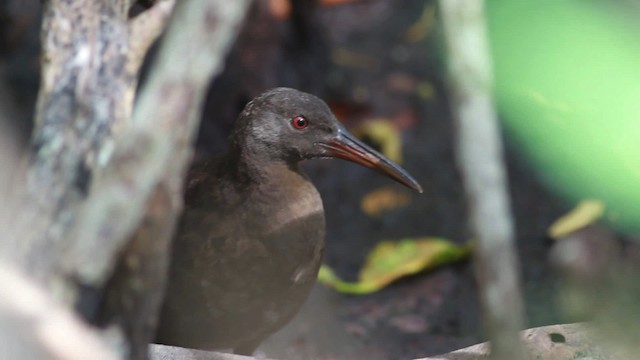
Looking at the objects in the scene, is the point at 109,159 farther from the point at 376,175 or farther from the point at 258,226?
the point at 376,175

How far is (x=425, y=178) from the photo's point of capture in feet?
24.2

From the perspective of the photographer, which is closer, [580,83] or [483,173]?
[483,173]

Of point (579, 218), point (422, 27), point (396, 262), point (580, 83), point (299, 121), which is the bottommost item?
point (396, 262)

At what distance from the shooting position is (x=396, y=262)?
21.6ft

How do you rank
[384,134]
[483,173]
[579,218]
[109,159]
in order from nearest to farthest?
[483,173] → [109,159] → [579,218] → [384,134]

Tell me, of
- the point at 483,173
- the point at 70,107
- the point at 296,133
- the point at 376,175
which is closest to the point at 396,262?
the point at 376,175

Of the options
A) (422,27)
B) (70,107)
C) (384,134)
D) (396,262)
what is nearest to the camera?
(70,107)

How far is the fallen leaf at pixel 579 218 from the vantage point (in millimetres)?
6293

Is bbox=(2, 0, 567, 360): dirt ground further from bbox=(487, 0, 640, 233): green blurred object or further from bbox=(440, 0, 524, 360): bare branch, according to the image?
bbox=(440, 0, 524, 360): bare branch

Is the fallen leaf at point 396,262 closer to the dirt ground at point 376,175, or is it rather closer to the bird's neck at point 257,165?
the dirt ground at point 376,175

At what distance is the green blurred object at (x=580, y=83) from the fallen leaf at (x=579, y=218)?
0.08m

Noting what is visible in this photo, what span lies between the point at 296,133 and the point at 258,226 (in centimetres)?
42

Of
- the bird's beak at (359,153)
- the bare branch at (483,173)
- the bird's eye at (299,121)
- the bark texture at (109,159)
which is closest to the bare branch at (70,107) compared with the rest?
the bark texture at (109,159)

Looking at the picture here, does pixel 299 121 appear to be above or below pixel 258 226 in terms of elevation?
above
